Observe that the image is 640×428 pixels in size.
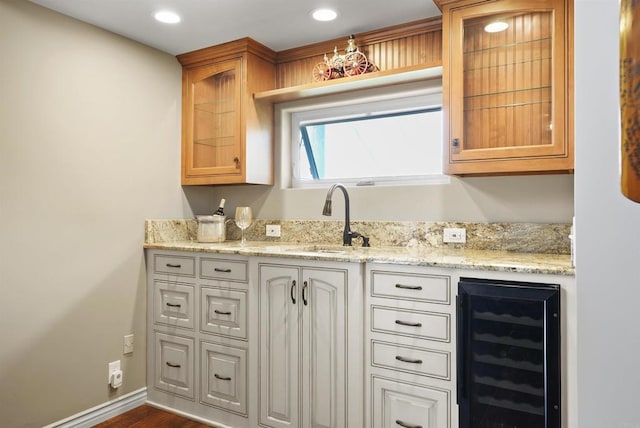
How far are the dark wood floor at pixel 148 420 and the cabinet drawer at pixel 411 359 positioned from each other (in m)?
1.25

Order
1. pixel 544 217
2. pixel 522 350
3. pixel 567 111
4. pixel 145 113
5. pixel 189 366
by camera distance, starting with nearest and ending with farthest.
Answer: pixel 522 350 < pixel 567 111 < pixel 544 217 < pixel 189 366 < pixel 145 113

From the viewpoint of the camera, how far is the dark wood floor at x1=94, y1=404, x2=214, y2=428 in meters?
2.63

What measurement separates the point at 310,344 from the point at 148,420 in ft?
4.07

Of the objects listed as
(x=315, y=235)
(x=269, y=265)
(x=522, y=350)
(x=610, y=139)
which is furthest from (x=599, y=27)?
(x=315, y=235)

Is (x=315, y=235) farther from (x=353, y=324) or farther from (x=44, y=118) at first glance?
(x=44, y=118)

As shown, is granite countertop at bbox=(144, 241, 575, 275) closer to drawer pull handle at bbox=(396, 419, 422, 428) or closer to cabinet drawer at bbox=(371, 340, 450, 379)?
cabinet drawer at bbox=(371, 340, 450, 379)

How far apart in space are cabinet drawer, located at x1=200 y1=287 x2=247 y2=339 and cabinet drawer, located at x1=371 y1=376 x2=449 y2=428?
33.1 inches

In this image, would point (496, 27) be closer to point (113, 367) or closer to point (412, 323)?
point (412, 323)

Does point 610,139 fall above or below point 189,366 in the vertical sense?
above

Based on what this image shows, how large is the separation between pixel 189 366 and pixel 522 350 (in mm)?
1930

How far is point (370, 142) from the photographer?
3.10 meters

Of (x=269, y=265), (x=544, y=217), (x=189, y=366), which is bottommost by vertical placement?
(x=189, y=366)

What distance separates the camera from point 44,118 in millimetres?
2422

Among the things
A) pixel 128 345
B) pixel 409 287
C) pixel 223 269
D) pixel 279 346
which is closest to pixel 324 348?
pixel 279 346
